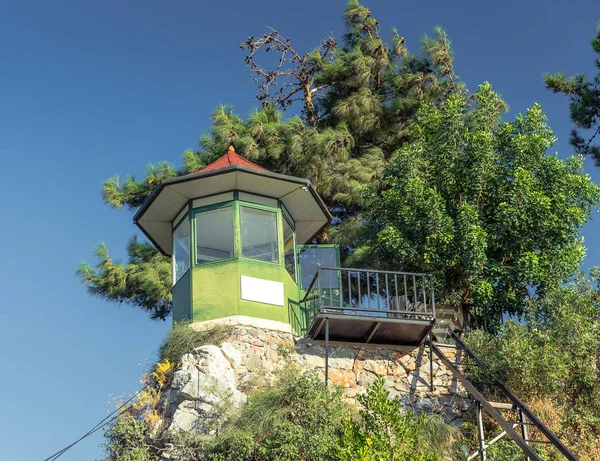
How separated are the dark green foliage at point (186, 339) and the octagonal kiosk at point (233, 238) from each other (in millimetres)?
472

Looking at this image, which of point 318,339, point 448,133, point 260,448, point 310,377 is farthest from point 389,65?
point 260,448

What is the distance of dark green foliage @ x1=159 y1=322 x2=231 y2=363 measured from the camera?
14.5 meters

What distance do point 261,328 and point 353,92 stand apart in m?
7.99

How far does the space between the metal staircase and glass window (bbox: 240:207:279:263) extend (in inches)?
126

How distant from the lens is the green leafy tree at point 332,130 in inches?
779

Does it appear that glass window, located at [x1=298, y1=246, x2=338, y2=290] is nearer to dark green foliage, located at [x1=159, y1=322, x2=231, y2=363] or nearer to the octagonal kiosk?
the octagonal kiosk

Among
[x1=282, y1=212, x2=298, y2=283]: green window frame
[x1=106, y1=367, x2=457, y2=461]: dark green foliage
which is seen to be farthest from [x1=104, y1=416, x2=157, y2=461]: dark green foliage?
[x1=282, y1=212, x2=298, y2=283]: green window frame

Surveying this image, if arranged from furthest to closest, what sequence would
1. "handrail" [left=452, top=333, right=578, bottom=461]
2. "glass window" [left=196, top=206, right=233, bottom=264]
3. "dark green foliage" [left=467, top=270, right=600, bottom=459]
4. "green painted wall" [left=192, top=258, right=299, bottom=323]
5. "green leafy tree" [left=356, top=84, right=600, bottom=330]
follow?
"green leafy tree" [left=356, top=84, right=600, bottom=330] < "glass window" [left=196, top=206, right=233, bottom=264] < "green painted wall" [left=192, top=258, right=299, bottom=323] < "dark green foliage" [left=467, top=270, right=600, bottom=459] < "handrail" [left=452, top=333, right=578, bottom=461]

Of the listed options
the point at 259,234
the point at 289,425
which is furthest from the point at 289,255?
the point at 289,425

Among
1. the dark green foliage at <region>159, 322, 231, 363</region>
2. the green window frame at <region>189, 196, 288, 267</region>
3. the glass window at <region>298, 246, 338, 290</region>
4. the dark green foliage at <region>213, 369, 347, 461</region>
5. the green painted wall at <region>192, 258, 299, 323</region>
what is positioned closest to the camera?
the dark green foliage at <region>213, 369, 347, 461</region>

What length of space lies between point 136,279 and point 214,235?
15.3 feet

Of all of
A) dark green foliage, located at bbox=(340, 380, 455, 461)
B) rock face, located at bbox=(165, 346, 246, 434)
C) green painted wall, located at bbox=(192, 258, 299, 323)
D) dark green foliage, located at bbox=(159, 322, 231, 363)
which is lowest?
dark green foliage, located at bbox=(340, 380, 455, 461)

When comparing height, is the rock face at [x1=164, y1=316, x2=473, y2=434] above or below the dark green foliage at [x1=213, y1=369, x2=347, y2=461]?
above

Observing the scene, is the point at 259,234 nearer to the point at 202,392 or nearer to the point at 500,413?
the point at 202,392
